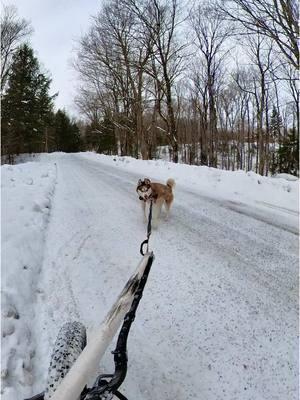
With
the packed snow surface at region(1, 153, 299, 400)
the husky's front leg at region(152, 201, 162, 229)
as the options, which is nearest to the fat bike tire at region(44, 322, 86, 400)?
the packed snow surface at region(1, 153, 299, 400)

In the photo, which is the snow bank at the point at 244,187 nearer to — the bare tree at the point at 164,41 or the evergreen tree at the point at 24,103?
the bare tree at the point at 164,41

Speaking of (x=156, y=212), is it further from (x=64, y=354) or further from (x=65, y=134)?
(x=65, y=134)

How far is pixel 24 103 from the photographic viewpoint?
40.3 meters

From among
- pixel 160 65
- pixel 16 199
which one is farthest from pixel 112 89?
pixel 16 199

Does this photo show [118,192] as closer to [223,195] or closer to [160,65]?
[223,195]

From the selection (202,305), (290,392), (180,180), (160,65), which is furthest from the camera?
(160,65)

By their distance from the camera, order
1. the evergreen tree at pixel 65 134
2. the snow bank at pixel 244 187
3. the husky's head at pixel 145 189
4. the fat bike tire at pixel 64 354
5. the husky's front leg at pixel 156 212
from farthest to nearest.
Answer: the evergreen tree at pixel 65 134 < the snow bank at pixel 244 187 < the husky's front leg at pixel 156 212 < the husky's head at pixel 145 189 < the fat bike tire at pixel 64 354

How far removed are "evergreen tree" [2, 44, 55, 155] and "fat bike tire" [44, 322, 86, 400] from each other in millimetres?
37086

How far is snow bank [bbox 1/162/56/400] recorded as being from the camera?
7.71 feet

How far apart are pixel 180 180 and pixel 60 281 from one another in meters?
8.82

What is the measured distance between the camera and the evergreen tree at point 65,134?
65.7m

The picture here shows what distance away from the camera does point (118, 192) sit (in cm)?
938

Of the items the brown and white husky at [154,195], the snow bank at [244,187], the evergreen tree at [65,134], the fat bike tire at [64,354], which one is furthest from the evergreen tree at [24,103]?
the fat bike tire at [64,354]

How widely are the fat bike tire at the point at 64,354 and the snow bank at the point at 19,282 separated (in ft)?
1.67
